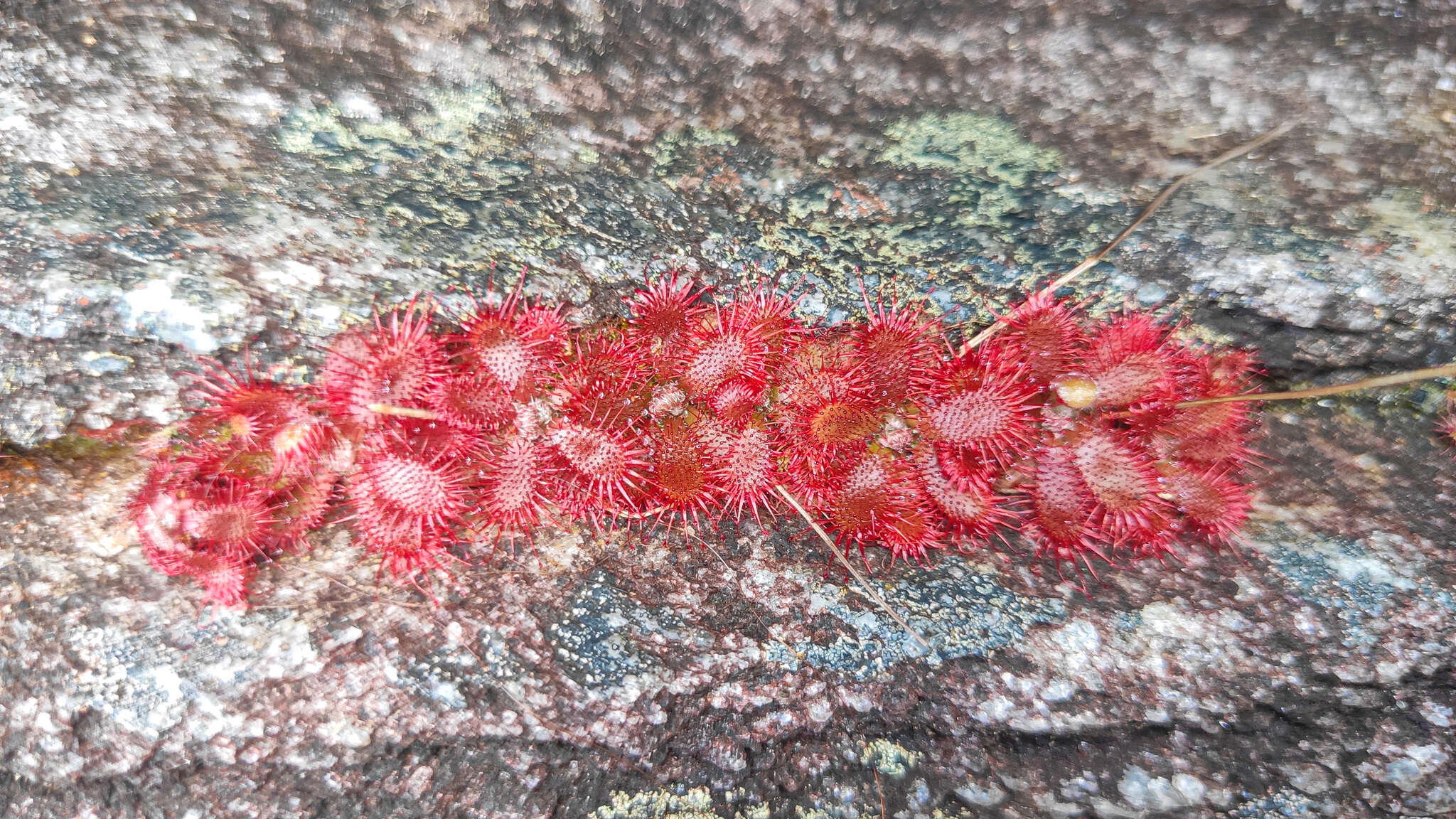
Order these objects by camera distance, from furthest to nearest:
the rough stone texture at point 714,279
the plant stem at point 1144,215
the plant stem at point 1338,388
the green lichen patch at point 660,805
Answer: the plant stem at point 1338,388, the green lichen patch at point 660,805, the plant stem at point 1144,215, the rough stone texture at point 714,279

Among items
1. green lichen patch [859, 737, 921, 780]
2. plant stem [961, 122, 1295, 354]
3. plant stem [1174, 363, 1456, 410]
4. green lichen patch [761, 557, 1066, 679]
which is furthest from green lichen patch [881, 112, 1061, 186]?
green lichen patch [859, 737, 921, 780]

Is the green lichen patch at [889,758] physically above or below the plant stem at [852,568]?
below

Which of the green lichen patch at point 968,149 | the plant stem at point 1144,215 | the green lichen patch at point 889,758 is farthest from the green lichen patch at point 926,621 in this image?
the green lichen patch at point 968,149

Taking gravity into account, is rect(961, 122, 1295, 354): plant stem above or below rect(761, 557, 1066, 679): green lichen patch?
above

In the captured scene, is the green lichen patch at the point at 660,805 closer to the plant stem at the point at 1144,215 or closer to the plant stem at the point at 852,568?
the plant stem at the point at 852,568

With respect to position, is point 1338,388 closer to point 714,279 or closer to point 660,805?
point 714,279

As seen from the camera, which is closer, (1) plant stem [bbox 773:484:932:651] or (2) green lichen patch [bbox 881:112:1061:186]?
(2) green lichen patch [bbox 881:112:1061:186]

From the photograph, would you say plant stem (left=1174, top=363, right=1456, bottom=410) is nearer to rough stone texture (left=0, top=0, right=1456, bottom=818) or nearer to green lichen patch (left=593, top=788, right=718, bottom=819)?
rough stone texture (left=0, top=0, right=1456, bottom=818)
